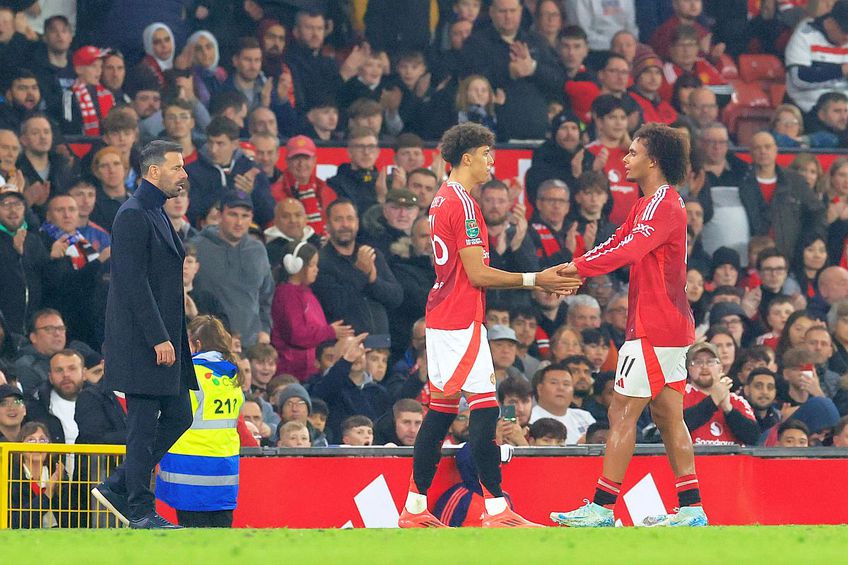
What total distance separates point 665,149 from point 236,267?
4.92 metres

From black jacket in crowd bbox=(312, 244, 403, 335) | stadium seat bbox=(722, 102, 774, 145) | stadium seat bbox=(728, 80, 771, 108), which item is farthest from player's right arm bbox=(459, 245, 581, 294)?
stadium seat bbox=(728, 80, 771, 108)

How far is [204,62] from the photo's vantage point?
15711 mm

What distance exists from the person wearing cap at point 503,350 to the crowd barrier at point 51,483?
157 inches

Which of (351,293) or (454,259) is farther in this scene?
(351,293)

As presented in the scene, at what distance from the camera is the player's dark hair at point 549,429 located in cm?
1184

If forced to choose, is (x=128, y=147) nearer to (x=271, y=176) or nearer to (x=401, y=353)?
(x=271, y=176)

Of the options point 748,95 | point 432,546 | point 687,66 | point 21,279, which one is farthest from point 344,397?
point 748,95

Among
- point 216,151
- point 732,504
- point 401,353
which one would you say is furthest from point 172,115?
point 732,504

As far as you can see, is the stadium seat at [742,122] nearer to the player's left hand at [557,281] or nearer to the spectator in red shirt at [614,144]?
the spectator in red shirt at [614,144]

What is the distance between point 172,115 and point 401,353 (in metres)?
2.75

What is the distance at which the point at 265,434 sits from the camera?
11.5 m

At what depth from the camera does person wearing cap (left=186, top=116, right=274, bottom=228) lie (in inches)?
555

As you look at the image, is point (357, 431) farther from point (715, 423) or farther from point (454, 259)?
point (454, 259)

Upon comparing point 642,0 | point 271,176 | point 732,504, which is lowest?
point 732,504
